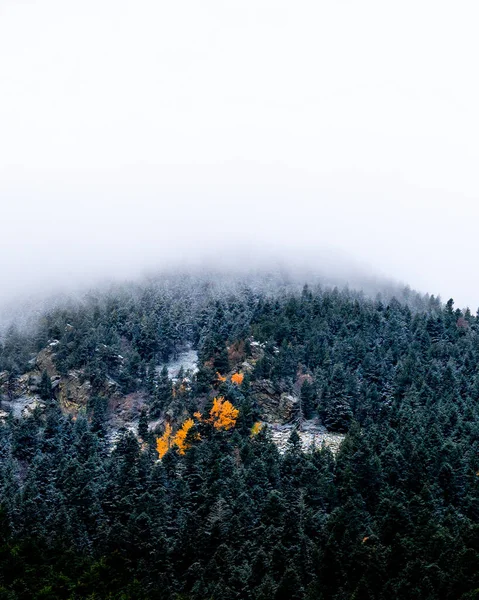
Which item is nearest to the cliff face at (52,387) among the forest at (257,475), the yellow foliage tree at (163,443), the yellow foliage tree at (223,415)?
the forest at (257,475)

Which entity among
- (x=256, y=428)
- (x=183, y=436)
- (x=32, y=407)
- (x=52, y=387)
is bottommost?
(x=32, y=407)

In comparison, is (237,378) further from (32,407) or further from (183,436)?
(32,407)

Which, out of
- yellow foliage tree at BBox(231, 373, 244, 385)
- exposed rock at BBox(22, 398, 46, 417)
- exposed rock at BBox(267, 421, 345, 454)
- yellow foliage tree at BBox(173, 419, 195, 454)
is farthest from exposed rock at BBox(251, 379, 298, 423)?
exposed rock at BBox(22, 398, 46, 417)

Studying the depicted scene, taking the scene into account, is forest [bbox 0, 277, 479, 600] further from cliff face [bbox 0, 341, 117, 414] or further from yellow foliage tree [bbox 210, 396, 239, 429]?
cliff face [bbox 0, 341, 117, 414]

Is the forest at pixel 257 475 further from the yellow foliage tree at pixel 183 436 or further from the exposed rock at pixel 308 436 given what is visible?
the exposed rock at pixel 308 436

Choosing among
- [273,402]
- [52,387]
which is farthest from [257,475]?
[52,387]

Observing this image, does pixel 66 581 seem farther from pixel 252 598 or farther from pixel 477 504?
pixel 477 504
